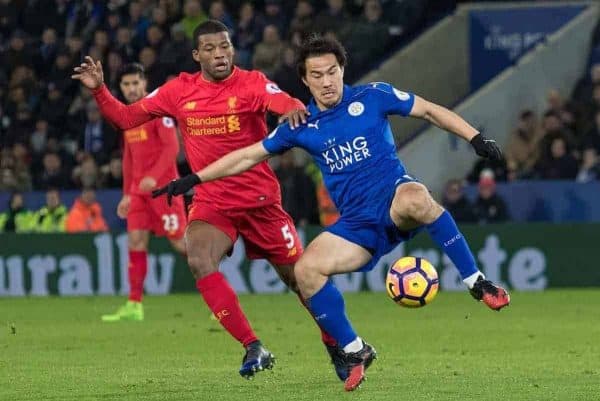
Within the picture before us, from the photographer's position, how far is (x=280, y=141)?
9.06m

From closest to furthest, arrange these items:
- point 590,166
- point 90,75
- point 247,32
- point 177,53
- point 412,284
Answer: point 412,284 < point 90,75 < point 590,166 < point 177,53 < point 247,32

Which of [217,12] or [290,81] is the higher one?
[217,12]

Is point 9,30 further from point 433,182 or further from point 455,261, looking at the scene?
point 455,261

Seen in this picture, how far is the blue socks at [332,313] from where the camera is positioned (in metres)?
8.92

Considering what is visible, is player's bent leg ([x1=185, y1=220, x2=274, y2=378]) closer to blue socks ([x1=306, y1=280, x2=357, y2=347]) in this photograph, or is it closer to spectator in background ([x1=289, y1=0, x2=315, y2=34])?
blue socks ([x1=306, y1=280, x2=357, y2=347])

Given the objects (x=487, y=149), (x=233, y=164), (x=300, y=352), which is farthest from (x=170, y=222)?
(x=487, y=149)

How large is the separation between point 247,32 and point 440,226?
13.8m

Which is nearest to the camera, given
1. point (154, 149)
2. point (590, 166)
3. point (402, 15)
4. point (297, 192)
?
point (154, 149)

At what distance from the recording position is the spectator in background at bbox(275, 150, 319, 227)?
64.3ft

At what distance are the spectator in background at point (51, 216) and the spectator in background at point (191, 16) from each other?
3.14 m

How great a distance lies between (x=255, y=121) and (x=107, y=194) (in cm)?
1073

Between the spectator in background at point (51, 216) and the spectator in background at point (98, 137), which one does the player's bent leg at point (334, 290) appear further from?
the spectator in background at point (98, 137)

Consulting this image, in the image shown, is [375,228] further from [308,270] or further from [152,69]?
[152,69]

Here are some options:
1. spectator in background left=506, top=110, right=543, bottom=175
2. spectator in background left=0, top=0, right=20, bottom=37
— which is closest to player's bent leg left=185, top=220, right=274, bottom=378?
spectator in background left=506, top=110, right=543, bottom=175
